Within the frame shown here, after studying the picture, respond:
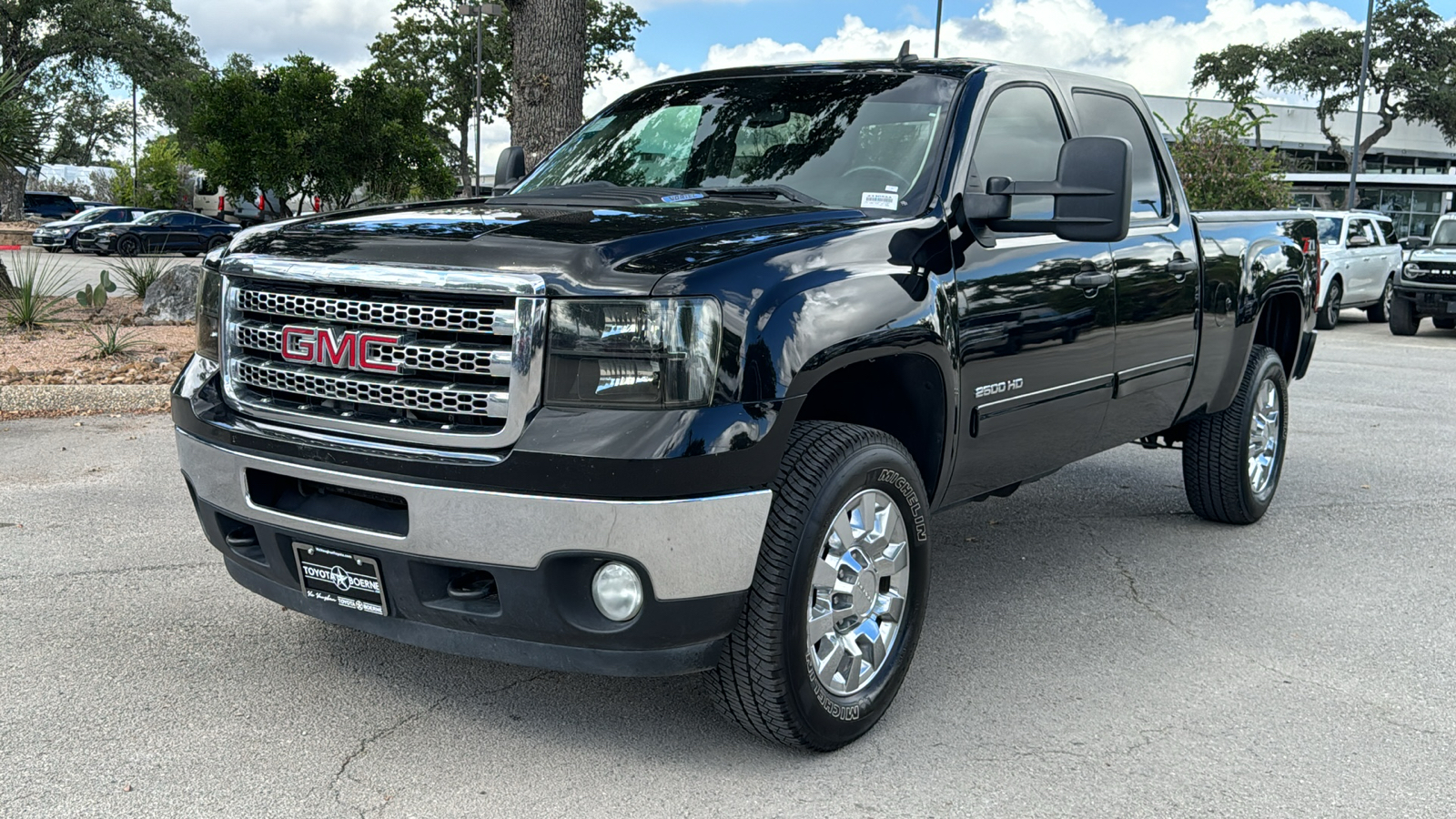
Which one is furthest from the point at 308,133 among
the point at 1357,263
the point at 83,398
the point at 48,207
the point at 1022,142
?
the point at 48,207

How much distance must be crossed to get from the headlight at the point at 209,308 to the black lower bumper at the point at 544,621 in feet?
2.28

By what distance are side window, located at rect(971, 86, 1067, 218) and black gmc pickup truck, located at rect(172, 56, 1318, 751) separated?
2 cm

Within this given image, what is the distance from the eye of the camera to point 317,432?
3.19 m

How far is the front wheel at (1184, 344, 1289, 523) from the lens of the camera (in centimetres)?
586

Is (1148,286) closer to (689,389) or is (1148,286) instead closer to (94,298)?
(689,389)

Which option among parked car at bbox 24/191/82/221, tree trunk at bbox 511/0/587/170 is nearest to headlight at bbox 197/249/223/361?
tree trunk at bbox 511/0/587/170

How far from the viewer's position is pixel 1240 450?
584 centimetres

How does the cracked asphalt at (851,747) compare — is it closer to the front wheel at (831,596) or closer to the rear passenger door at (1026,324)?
the front wheel at (831,596)

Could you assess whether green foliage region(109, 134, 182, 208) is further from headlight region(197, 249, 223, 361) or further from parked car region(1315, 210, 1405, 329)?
headlight region(197, 249, 223, 361)

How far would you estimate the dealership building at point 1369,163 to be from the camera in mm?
39656

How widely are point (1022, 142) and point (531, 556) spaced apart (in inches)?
98.4

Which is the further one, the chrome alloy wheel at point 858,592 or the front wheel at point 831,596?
the chrome alloy wheel at point 858,592

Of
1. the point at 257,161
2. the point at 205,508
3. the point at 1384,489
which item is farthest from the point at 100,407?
the point at 257,161

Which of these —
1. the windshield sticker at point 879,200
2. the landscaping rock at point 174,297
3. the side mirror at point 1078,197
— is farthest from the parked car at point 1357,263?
the windshield sticker at point 879,200
